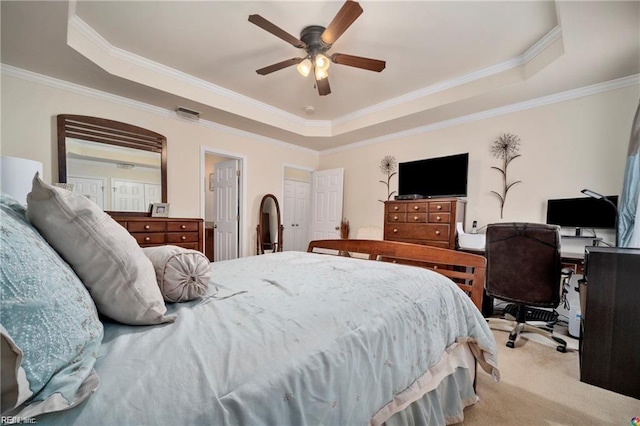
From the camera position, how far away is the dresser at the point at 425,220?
10.6 feet

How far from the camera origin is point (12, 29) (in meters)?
1.96

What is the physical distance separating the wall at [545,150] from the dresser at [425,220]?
47cm

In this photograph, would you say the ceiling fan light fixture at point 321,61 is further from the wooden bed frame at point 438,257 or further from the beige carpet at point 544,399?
the beige carpet at point 544,399

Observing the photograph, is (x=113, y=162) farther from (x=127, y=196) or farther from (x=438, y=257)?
(x=438, y=257)

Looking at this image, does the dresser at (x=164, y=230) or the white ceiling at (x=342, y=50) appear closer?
the white ceiling at (x=342, y=50)

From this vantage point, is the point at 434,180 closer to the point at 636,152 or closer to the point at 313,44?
the point at 636,152

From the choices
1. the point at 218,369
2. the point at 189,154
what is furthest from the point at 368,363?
the point at 189,154

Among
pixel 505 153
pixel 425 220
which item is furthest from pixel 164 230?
pixel 505 153

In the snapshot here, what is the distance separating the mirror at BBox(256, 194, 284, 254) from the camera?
4.56 metres

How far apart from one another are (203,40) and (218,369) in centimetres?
287

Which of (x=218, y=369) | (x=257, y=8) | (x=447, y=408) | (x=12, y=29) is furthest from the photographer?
(x=257, y=8)

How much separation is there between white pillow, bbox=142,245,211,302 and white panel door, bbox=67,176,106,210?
8.65 ft

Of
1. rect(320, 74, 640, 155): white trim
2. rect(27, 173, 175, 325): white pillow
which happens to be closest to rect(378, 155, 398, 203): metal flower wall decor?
rect(320, 74, 640, 155): white trim

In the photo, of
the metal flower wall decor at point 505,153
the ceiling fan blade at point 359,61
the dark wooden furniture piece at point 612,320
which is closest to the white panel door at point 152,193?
the ceiling fan blade at point 359,61
